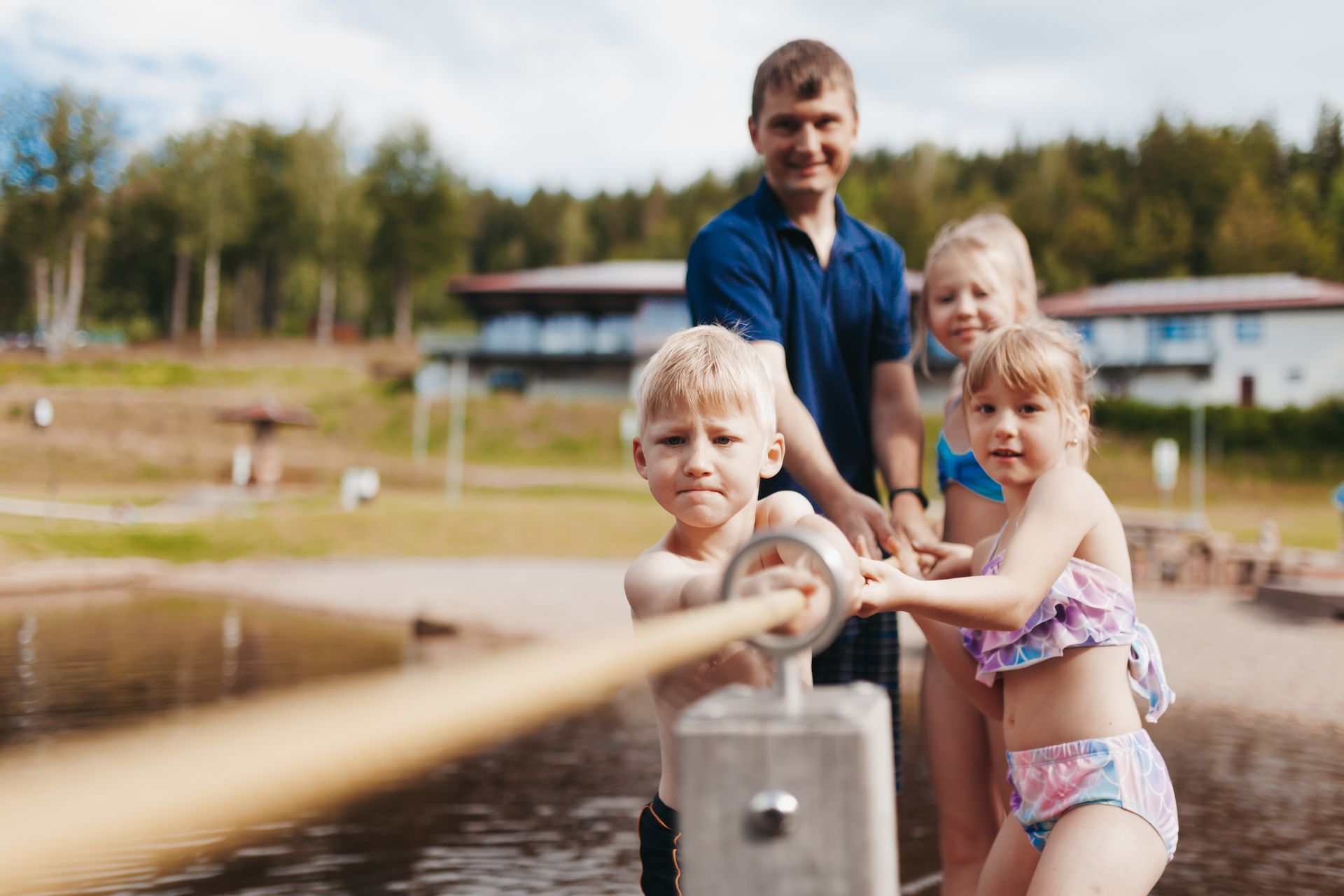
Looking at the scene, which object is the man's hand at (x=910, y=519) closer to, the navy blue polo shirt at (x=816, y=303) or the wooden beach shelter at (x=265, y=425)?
the navy blue polo shirt at (x=816, y=303)

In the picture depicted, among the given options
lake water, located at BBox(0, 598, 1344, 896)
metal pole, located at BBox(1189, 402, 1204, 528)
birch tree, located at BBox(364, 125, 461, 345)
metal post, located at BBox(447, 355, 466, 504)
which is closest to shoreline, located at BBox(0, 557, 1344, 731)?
lake water, located at BBox(0, 598, 1344, 896)

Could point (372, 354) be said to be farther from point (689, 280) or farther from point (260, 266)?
point (689, 280)

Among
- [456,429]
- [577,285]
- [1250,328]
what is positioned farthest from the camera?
[577,285]

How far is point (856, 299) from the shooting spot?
→ 8.91ft

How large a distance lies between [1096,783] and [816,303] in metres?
1.30

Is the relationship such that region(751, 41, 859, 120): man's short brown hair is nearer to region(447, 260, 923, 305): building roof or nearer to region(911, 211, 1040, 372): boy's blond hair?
region(911, 211, 1040, 372): boy's blond hair

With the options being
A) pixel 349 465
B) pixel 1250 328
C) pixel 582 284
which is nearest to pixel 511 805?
pixel 349 465

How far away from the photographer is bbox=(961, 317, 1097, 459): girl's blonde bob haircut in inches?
82.0

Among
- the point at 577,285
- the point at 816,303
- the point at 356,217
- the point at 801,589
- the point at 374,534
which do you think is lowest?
the point at 374,534

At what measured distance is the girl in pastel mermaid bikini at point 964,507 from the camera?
2465 mm

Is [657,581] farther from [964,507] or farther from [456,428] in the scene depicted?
[456,428]

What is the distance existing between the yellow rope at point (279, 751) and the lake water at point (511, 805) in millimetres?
3754

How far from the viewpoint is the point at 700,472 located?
1.80 m

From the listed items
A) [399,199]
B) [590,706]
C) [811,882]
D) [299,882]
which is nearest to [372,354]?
[399,199]
